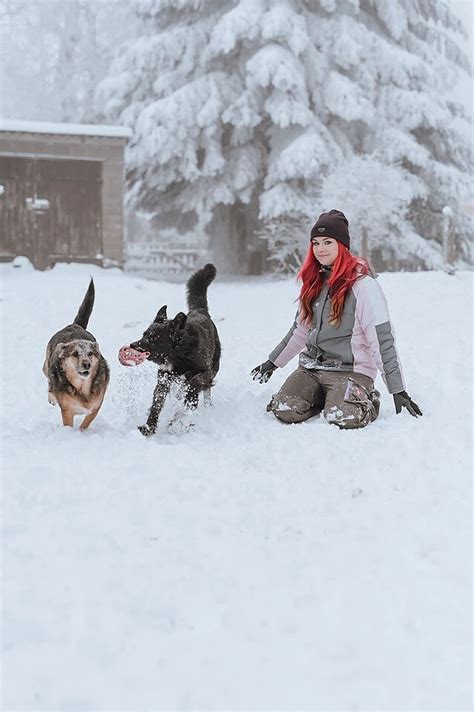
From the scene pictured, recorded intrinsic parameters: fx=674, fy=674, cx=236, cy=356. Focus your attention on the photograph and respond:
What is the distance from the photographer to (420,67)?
20422 millimetres

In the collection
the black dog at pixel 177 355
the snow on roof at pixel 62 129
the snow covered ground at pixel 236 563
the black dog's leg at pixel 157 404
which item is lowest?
Result: the snow covered ground at pixel 236 563

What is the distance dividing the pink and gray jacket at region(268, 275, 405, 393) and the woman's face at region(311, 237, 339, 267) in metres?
0.23

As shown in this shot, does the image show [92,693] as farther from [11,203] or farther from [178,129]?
[178,129]

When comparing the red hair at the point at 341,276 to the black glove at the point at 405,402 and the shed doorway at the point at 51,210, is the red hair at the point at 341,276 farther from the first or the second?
the shed doorway at the point at 51,210

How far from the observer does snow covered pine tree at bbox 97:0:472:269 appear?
19.2 metres

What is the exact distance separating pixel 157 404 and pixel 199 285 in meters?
1.74

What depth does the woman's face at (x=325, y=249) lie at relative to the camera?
211 inches

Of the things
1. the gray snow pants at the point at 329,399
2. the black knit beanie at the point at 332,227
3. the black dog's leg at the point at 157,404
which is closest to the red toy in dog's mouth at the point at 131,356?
the black dog's leg at the point at 157,404

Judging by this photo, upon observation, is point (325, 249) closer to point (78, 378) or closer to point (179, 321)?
point (179, 321)

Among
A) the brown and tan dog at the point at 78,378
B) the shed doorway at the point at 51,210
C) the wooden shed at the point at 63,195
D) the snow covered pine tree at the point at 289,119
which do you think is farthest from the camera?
the snow covered pine tree at the point at 289,119

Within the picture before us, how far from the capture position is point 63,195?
17.5 meters

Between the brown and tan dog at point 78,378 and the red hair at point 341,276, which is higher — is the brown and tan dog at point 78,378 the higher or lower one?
the lower one

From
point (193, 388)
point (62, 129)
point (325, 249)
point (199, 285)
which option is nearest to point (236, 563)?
point (193, 388)

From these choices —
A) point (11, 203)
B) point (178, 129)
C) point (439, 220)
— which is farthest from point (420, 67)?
point (11, 203)
